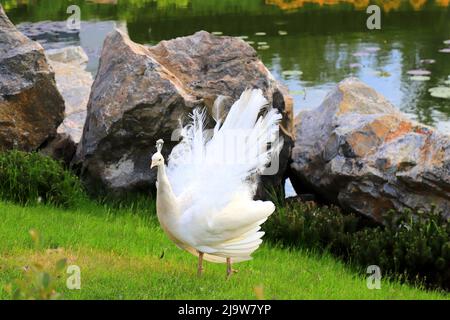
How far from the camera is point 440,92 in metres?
14.6

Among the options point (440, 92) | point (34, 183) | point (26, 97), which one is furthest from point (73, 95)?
point (440, 92)

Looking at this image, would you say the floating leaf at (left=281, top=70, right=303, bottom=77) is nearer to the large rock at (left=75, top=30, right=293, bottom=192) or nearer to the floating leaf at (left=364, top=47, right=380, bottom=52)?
the floating leaf at (left=364, top=47, right=380, bottom=52)

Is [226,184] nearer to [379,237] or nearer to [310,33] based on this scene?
Result: [379,237]

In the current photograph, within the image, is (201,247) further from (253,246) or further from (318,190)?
(318,190)

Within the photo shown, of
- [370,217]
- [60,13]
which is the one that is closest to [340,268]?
[370,217]

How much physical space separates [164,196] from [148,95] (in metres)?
2.47

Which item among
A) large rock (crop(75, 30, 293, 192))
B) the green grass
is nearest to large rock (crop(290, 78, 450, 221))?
large rock (crop(75, 30, 293, 192))

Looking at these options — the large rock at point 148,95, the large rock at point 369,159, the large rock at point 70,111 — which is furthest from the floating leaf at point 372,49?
the large rock at point 148,95

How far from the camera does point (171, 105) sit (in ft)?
26.2

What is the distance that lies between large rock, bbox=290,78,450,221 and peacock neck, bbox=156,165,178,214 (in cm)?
251

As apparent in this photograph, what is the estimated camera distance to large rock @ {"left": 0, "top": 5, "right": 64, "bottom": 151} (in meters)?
8.61

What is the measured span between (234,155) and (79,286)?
1.30 meters

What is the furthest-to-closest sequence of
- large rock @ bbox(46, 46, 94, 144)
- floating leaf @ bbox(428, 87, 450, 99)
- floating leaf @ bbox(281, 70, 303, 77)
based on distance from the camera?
floating leaf @ bbox(281, 70, 303, 77)
floating leaf @ bbox(428, 87, 450, 99)
large rock @ bbox(46, 46, 94, 144)
